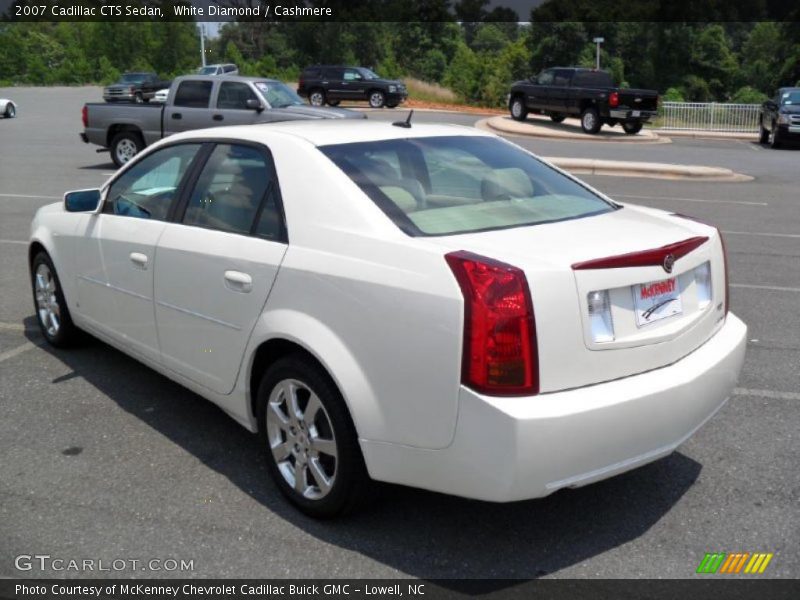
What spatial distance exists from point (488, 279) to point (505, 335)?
208 millimetres

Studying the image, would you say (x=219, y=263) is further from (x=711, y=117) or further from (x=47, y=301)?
(x=711, y=117)

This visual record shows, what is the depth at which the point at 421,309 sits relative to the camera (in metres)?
3.25

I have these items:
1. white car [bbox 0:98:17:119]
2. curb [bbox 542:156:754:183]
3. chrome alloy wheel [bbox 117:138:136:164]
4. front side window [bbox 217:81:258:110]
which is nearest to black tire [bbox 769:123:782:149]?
curb [bbox 542:156:754:183]

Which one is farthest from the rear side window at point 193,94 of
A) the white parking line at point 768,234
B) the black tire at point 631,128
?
the black tire at point 631,128

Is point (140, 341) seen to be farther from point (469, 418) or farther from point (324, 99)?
point (324, 99)

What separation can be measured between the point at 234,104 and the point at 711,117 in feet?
79.9

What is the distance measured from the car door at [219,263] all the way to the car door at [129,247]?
18cm

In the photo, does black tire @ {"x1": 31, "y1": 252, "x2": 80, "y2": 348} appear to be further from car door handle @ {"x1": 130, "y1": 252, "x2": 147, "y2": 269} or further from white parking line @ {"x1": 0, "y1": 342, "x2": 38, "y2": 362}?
car door handle @ {"x1": 130, "y1": 252, "x2": 147, "y2": 269}

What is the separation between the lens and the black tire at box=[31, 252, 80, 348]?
5.96m

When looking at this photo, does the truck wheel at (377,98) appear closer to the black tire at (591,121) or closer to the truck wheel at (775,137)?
the black tire at (591,121)

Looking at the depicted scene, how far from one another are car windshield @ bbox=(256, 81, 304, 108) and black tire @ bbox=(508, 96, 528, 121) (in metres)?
16.6

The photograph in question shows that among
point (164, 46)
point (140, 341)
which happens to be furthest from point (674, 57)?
point (140, 341)

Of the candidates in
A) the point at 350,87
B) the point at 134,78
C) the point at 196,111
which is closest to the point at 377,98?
the point at 350,87

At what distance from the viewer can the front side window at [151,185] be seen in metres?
4.84
